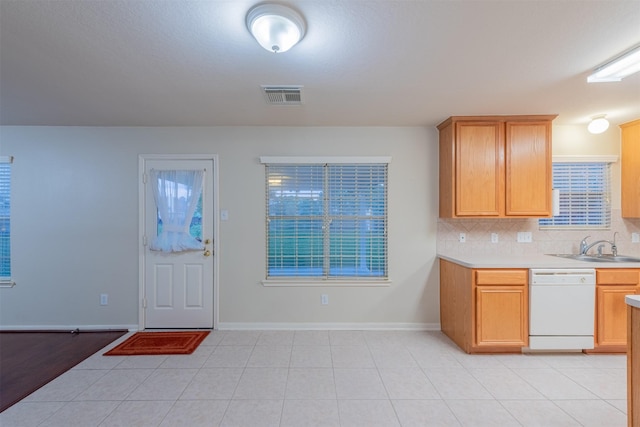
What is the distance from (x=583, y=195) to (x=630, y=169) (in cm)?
53

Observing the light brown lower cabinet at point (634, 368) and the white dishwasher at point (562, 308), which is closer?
the light brown lower cabinet at point (634, 368)

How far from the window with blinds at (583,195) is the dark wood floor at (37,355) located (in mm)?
5229

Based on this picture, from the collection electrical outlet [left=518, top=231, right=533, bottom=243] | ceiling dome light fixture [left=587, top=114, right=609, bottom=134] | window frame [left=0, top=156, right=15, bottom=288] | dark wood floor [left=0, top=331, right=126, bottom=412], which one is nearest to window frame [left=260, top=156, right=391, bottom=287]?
electrical outlet [left=518, top=231, right=533, bottom=243]

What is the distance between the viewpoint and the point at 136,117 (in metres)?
3.08

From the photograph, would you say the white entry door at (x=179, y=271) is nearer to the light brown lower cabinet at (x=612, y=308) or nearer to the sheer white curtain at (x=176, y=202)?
the sheer white curtain at (x=176, y=202)

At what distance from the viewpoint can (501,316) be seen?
2.76 m

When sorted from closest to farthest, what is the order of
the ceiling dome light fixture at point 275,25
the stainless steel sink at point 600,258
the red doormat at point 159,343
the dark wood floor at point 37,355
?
1. the ceiling dome light fixture at point 275,25
2. the dark wood floor at point 37,355
3. the red doormat at point 159,343
4. the stainless steel sink at point 600,258

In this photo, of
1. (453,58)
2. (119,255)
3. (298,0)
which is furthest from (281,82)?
(119,255)

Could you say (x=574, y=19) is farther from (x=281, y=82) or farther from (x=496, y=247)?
(x=496, y=247)

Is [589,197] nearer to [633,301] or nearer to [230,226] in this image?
[633,301]

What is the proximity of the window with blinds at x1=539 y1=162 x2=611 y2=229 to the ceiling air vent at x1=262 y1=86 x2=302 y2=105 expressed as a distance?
3.19 m

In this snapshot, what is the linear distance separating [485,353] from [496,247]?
1.22 metres

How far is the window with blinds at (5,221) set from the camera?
339 cm

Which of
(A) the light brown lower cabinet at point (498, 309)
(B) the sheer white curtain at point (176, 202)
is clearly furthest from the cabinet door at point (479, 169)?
(B) the sheer white curtain at point (176, 202)
